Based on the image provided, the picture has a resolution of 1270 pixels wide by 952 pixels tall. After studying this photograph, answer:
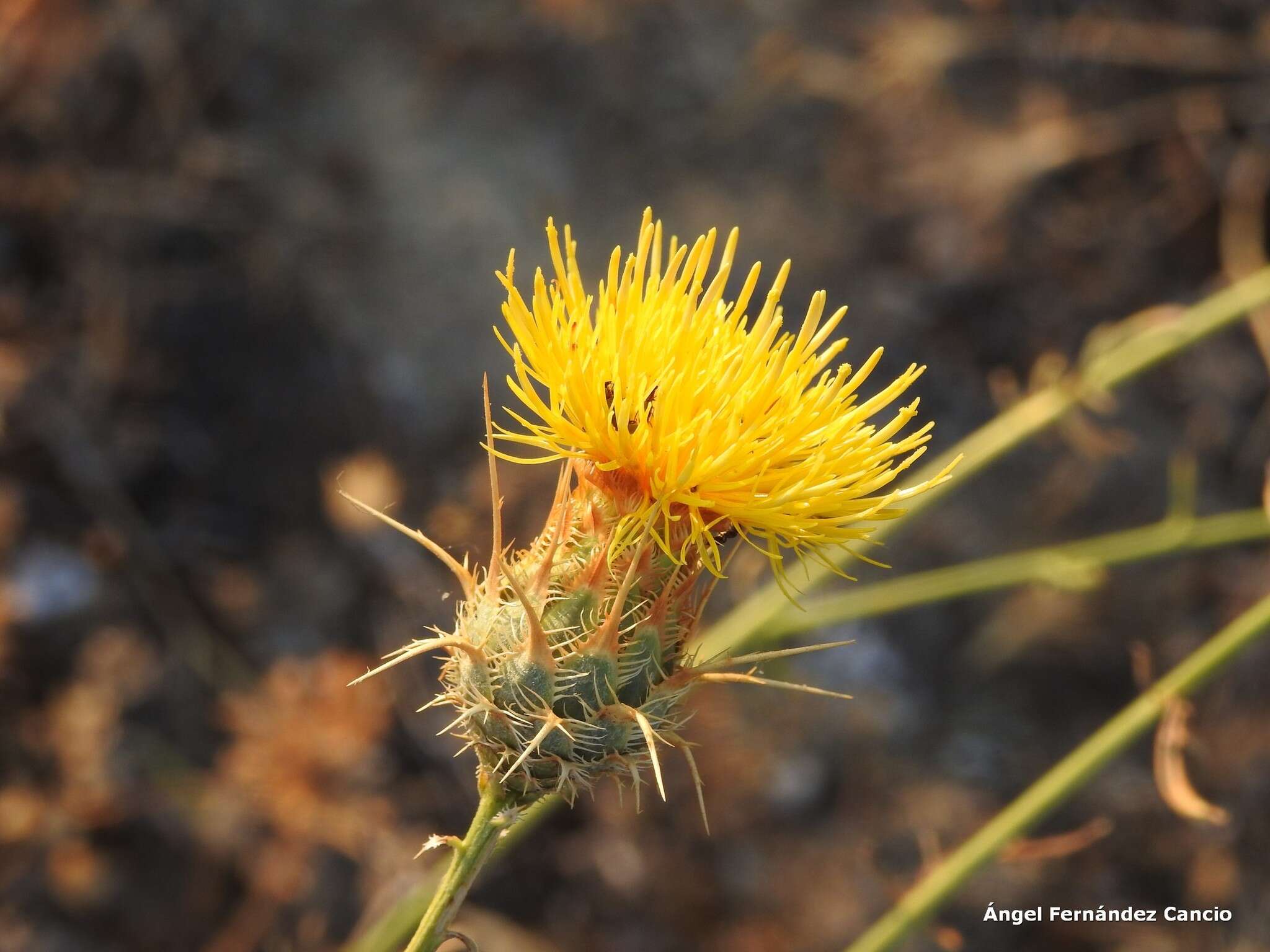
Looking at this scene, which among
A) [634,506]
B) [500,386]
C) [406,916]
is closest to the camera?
[634,506]

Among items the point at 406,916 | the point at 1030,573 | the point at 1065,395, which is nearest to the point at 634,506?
the point at 406,916

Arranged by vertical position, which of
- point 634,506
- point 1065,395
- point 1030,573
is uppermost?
point 1065,395

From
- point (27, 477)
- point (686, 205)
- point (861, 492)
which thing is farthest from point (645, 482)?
point (686, 205)

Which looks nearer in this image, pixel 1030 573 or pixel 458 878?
pixel 458 878

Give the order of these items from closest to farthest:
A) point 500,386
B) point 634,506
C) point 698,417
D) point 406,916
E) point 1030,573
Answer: point 698,417 < point 634,506 < point 406,916 < point 1030,573 < point 500,386

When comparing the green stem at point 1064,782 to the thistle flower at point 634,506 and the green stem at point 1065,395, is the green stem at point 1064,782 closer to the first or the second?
the green stem at point 1065,395

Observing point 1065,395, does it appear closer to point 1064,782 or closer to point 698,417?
point 1064,782

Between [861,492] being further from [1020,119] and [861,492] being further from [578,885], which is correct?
[1020,119]

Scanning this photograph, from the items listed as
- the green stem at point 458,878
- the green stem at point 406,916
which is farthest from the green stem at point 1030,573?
the green stem at point 458,878
